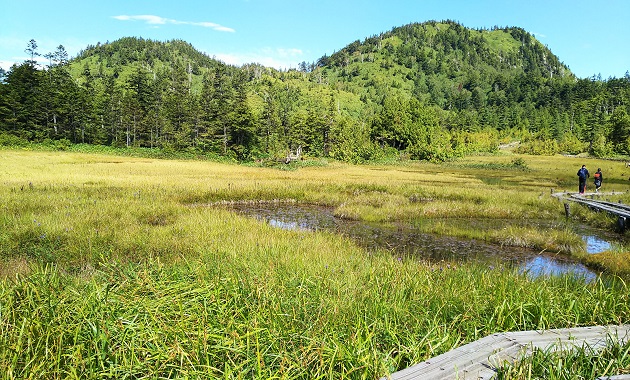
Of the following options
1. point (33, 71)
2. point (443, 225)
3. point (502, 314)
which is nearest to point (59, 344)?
point (502, 314)

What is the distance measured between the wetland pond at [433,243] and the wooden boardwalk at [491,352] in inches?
211

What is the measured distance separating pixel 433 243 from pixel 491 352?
37.8 feet

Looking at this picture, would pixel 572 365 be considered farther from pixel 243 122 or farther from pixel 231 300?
pixel 243 122

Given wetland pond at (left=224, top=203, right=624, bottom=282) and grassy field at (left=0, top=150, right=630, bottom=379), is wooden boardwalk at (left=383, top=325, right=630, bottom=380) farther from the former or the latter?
wetland pond at (left=224, top=203, right=624, bottom=282)

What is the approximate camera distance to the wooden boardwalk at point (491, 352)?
259 centimetres

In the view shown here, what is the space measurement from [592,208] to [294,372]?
23.1 m

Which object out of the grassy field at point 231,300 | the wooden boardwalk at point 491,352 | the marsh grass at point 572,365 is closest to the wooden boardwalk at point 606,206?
the grassy field at point 231,300

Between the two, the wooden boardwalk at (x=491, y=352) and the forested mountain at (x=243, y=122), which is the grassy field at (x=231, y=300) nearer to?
the wooden boardwalk at (x=491, y=352)

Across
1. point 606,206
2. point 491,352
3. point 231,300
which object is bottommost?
point 606,206

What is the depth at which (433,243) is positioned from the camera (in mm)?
14023

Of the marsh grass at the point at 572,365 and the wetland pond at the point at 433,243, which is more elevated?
the marsh grass at the point at 572,365

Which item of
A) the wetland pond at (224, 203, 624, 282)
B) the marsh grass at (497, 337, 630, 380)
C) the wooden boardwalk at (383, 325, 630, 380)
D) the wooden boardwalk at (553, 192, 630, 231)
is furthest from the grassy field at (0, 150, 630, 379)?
the wooden boardwalk at (553, 192, 630, 231)

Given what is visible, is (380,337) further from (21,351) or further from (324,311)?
(21,351)

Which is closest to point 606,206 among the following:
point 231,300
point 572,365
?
point 572,365
